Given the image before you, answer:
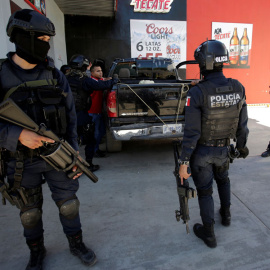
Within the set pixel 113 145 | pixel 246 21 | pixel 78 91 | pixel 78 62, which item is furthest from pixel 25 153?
pixel 246 21

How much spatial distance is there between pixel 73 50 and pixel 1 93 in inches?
338

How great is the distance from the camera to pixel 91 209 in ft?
8.82

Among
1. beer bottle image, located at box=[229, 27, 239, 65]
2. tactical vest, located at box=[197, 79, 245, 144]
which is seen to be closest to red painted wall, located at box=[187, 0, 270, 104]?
beer bottle image, located at box=[229, 27, 239, 65]

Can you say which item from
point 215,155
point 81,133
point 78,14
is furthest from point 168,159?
point 78,14

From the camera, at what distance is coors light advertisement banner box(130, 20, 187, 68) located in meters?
9.73

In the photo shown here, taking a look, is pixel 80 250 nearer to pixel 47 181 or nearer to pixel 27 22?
pixel 47 181

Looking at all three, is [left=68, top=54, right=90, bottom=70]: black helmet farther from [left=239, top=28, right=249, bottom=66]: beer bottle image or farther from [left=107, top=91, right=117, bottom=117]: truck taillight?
[left=239, top=28, right=249, bottom=66]: beer bottle image

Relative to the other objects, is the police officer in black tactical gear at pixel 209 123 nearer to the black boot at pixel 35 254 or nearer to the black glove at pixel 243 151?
the black glove at pixel 243 151

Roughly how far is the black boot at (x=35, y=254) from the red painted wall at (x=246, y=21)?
1002cm

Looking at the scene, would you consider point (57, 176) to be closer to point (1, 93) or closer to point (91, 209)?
point (1, 93)

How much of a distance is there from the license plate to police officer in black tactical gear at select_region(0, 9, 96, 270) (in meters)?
2.18

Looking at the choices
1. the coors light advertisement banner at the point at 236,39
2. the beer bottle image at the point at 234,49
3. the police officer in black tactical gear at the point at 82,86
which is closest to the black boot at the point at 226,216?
the police officer in black tactical gear at the point at 82,86

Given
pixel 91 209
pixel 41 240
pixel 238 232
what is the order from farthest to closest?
pixel 91 209, pixel 238 232, pixel 41 240

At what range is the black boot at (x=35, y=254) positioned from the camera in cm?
181
